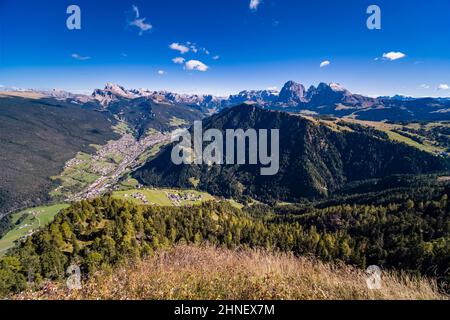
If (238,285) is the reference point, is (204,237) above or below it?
below

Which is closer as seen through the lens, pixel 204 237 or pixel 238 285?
pixel 238 285

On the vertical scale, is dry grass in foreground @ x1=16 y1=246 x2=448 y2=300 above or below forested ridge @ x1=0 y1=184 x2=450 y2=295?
above

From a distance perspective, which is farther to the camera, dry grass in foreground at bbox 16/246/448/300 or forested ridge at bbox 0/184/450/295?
forested ridge at bbox 0/184/450/295

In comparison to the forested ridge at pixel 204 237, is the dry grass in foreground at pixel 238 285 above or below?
above

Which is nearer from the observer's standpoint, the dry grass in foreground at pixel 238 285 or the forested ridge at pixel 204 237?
the dry grass in foreground at pixel 238 285
